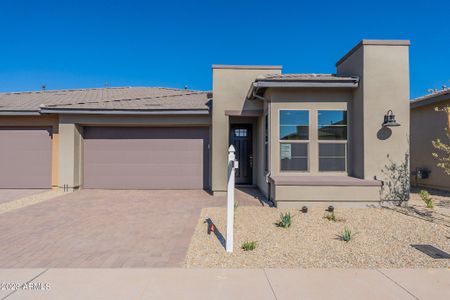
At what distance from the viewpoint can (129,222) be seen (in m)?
6.45

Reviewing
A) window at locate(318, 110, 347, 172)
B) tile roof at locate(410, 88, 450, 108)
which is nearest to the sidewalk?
window at locate(318, 110, 347, 172)

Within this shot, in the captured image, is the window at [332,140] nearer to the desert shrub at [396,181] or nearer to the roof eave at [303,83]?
the roof eave at [303,83]

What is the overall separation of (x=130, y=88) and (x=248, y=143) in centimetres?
768

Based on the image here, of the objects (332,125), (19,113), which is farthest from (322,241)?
(19,113)

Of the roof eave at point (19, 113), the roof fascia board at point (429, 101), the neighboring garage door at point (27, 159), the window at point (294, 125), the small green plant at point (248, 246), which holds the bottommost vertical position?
the small green plant at point (248, 246)

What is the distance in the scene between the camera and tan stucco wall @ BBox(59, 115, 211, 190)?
10.4 m

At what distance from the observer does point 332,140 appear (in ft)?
27.8

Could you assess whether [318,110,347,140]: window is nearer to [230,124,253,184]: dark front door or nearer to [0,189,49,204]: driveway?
[230,124,253,184]: dark front door

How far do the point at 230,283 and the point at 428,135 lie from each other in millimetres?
11318

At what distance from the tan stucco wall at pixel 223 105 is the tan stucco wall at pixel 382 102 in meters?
3.45

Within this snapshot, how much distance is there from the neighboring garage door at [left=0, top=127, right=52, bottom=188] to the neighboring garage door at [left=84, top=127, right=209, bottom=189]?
1.46 m

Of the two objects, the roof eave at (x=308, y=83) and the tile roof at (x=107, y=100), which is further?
the tile roof at (x=107, y=100)

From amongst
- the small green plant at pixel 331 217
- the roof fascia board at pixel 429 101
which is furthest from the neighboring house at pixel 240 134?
the roof fascia board at pixel 429 101

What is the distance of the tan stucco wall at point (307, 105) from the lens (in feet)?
27.4
